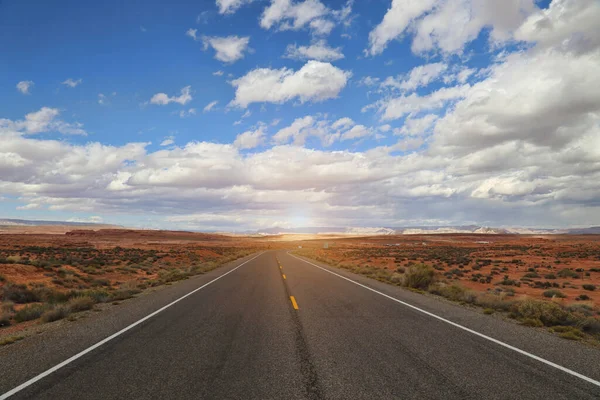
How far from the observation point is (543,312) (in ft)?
33.9

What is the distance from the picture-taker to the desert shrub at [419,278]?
1825 centimetres

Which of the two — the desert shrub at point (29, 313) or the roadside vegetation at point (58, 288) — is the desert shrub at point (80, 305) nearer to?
the roadside vegetation at point (58, 288)

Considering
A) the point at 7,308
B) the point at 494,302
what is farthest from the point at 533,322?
the point at 7,308

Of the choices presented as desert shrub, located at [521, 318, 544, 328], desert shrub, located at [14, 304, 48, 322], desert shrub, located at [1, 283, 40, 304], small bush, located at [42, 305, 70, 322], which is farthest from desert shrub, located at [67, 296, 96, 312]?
desert shrub, located at [521, 318, 544, 328]

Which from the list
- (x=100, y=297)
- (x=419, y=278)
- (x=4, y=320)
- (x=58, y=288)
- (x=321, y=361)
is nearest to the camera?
(x=321, y=361)

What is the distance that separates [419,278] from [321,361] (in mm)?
13807

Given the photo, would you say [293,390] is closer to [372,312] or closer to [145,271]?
[372,312]

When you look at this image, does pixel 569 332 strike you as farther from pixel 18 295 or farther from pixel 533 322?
pixel 18 295

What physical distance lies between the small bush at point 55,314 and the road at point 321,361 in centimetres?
308

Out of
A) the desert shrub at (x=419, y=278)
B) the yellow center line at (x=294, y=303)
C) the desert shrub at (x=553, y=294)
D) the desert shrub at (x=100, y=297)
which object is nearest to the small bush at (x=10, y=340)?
the desert shrub at (x=100, y=297)

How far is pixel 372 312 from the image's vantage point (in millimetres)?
10422

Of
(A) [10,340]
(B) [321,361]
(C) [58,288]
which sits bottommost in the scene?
(C) [58,288]

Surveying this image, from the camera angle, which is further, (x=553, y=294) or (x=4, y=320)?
(x=553, y=294)

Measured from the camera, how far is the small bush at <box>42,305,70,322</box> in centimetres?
1021
